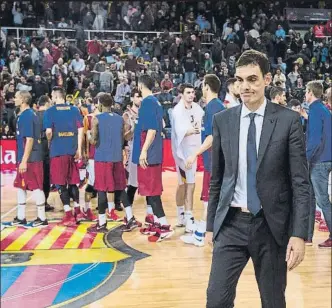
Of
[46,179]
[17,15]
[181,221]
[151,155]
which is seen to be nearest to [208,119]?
[151,155]

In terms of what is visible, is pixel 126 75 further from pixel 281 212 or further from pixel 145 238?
pixel 281 212

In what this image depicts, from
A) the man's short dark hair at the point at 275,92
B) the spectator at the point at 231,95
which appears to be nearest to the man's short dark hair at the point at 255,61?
the man's short dark hair at the point at 275,92

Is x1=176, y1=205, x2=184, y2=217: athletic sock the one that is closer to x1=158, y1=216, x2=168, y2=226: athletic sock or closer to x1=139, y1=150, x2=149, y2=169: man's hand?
x1=158, y1=216, x2=168, y2=226: athletic sock

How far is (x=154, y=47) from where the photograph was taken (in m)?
3.54

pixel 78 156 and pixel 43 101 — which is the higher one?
pixel 43 101

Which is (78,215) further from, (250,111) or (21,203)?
(250,111)

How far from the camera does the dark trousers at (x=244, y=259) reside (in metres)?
1.94

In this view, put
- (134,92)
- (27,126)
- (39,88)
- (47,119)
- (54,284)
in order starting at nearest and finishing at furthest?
(54,284)
(134,92)
(39,88)
(27,126)
(47,119)

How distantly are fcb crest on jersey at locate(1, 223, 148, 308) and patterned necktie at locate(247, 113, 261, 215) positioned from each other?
1.46 metres

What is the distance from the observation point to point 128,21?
3.63 metres

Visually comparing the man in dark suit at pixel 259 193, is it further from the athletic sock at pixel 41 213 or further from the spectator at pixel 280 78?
the athletic sock at pixel 41 213

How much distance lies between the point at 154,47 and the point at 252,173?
1.81m

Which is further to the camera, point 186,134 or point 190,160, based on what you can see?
point 186,134

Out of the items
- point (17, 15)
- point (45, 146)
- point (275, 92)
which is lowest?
point (45, 146)
